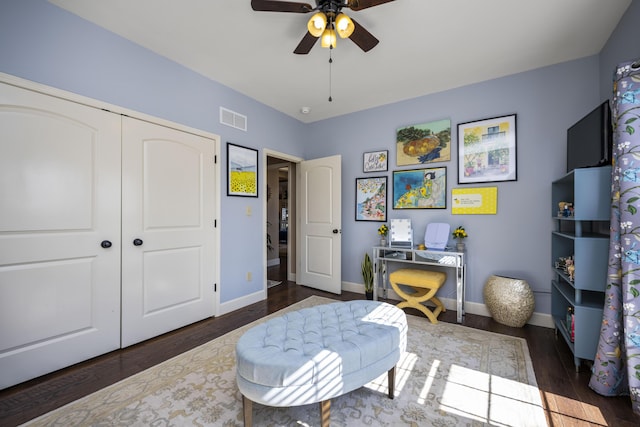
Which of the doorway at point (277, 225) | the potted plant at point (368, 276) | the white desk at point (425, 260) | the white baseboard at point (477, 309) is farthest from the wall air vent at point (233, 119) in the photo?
the white baseboard at point (477, 309)

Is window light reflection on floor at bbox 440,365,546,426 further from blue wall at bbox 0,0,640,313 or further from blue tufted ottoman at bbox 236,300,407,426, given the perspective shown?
blue wall at bbox 0,0,640,313

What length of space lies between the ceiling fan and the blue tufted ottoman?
1.97 meters

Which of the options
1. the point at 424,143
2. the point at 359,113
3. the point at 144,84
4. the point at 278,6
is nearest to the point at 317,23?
the point at 278,6

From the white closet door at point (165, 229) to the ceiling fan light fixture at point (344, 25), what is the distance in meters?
1.88

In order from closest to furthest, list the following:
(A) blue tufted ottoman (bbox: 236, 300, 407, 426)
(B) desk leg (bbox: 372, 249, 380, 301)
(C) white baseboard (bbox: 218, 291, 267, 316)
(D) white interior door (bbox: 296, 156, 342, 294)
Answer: (A) blue tufted ottoman (bbox: 236, 300, 407, 426), (C) white baseboard (bbox: 218, 291, 267, 316), (B) desk leg (bbox: 372, 249, 380, 301), (D) white interior door (bbox: 296, 156, 342, 294)

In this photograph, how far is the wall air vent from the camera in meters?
3.13

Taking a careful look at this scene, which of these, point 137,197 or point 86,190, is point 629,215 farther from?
point 86,190

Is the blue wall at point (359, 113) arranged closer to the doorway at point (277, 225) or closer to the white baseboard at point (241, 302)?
the white baseboard at point (241, 302)

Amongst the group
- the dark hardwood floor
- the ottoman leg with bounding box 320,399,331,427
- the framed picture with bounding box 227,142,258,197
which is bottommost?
the dark hardwood floor

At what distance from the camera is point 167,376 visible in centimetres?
190

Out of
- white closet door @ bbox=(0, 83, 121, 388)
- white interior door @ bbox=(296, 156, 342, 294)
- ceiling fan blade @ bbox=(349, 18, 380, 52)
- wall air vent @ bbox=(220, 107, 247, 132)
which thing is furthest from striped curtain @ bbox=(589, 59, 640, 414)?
white closet door @ bbox=(0, 83, 121, 388)

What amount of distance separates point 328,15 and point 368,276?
298 centimetres

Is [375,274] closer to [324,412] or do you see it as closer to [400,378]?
[400,378]

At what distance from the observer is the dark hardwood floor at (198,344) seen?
1526 millimetres
